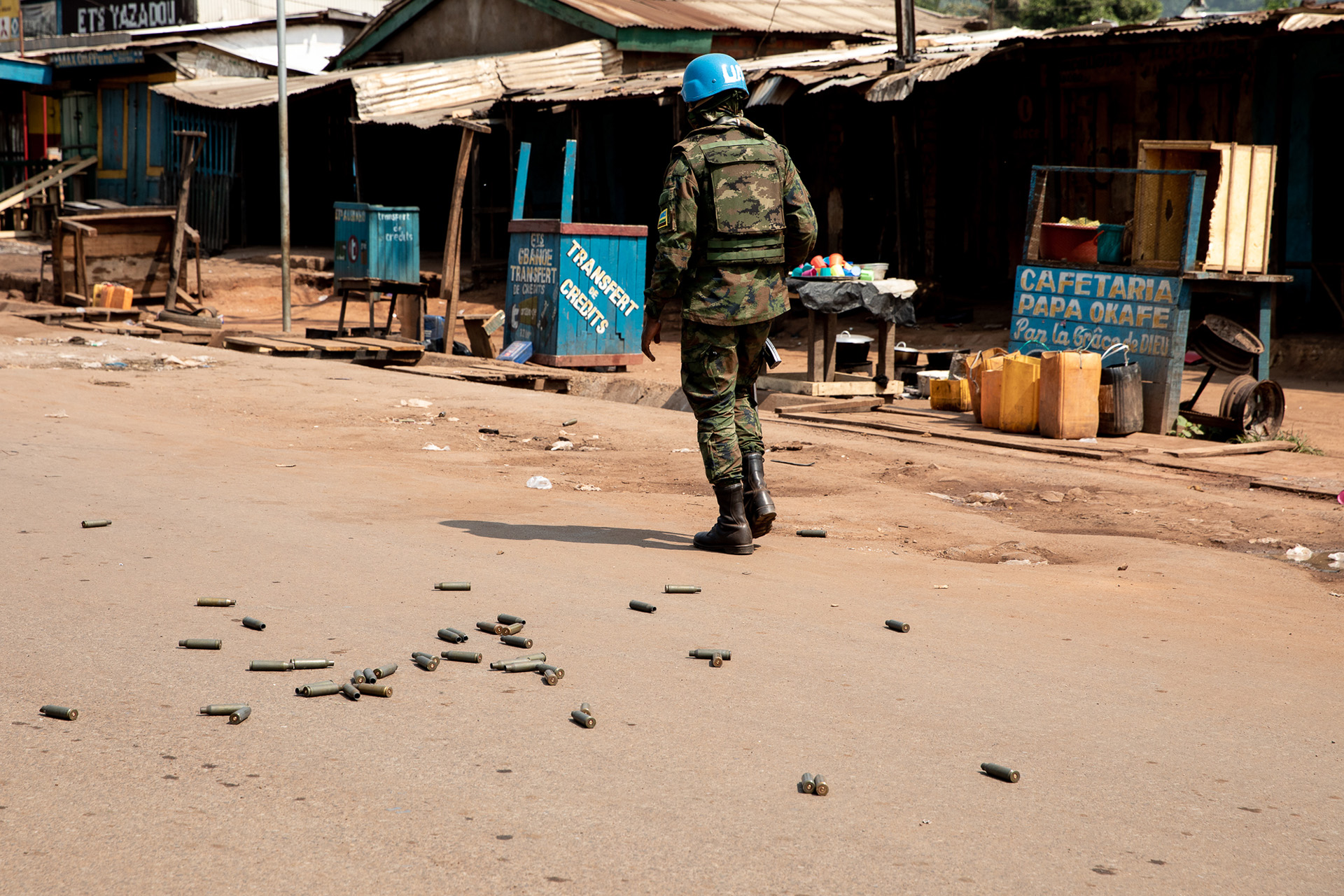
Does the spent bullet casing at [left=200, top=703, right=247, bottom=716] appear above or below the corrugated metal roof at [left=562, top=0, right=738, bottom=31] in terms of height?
below

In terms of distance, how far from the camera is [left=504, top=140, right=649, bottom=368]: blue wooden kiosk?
480 inches

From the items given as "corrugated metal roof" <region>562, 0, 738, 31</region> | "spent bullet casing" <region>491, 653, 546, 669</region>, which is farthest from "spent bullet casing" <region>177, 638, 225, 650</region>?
"corrugated metal roof" <region>562, 0, 738, 31</region>

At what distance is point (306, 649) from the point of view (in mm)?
3664

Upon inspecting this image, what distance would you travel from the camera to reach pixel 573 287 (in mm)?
12258

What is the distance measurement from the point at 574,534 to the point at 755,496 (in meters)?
0.80

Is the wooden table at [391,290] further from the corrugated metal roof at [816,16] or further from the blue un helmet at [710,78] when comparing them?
the corrugated metal roof at [816,16]

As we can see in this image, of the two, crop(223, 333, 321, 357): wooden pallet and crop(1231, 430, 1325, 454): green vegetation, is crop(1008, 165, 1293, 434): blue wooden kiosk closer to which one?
crop(1231, 430, 1325, 454): green vegetation

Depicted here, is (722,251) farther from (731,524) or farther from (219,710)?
(219,710)

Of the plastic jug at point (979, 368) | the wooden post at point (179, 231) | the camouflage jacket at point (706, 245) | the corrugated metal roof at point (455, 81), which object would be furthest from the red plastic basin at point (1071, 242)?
the corrugated metal roof at point (455, 81)

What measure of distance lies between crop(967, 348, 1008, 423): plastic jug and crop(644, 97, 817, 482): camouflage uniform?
15.1 feet

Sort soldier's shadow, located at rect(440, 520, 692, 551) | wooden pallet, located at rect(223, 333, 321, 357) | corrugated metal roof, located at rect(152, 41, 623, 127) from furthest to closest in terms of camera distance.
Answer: corrugated metal roof, located at rect(152, 41, 623, 127), wooden pallet, located at rect(223, 333, 321, 357), soldier's shadow, located at rect(440, 520, 692, 551)

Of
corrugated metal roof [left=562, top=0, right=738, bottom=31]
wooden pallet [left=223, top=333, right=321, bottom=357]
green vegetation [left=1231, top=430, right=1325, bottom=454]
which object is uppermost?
corrugated metal roof [left=562, top=0, right=738, bottom=31]

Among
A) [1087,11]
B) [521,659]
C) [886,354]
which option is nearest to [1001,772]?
[521,659]

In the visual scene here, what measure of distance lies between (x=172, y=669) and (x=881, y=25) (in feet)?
85.0
